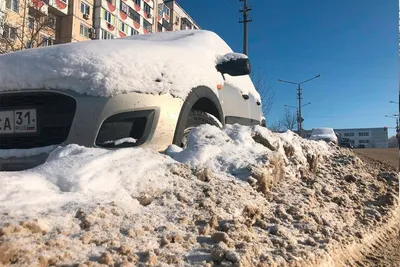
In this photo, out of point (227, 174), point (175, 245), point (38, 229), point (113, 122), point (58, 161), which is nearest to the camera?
point (38, 229)

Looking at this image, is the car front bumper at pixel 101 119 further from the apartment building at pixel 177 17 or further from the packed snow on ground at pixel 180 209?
the apartment building at pixel 177 17

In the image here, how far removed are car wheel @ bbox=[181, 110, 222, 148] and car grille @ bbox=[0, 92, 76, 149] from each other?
100 cm

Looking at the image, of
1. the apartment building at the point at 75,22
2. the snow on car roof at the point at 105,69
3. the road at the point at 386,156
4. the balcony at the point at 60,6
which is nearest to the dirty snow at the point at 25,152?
the snow on car roof at the point at 105,69

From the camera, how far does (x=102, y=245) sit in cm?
174

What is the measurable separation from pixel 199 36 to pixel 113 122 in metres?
2.07

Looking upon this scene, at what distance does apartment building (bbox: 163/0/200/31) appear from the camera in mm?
49125

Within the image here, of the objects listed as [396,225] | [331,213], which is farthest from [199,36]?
[396,225]

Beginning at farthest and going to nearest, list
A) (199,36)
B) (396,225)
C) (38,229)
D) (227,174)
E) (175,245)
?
(199,36) → (396,225) → (227,174) → (175,245) → (38,229)

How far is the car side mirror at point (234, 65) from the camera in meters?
3.77

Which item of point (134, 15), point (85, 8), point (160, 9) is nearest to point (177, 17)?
point (160, 9)

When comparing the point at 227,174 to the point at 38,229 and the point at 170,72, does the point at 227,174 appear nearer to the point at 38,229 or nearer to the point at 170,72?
the point at 170,72

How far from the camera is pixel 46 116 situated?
2.75 meters

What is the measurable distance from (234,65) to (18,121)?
2.12 metres

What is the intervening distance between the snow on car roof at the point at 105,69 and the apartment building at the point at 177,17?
4599 cm
